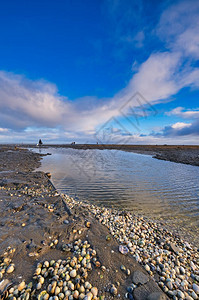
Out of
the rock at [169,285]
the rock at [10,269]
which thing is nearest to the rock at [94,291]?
the rock at [169,285]

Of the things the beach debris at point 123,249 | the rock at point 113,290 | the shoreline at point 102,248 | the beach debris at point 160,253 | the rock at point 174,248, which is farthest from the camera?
the rock at point 174,248

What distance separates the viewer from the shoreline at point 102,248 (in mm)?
2396

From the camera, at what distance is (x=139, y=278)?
2.54 meters

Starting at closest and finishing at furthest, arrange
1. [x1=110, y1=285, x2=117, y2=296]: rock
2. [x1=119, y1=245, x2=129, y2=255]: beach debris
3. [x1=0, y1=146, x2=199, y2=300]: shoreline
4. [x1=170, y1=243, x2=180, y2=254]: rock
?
[x1=110, y1=285, x2=117, y2=296]: rock, [x1=0, y1=146, x2=199, y2=300]: shoreline, [x1=119, y1=245, x2=129, y2=255]: beach debris, [x1=170, y1=243, x2=180, y2=254]: rock

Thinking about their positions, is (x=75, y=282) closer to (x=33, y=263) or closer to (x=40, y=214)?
(x=33, y=263)

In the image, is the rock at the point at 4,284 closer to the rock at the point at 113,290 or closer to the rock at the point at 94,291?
the rock at the point at 94,291

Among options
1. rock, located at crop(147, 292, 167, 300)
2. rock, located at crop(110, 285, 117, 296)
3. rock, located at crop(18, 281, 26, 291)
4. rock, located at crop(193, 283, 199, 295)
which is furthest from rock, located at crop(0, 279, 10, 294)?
rock, located at crop(193, 283, 199, 295)

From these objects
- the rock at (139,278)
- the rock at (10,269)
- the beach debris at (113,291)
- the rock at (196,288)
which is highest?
the rock at (10,269)

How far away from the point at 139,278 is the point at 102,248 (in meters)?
1.01

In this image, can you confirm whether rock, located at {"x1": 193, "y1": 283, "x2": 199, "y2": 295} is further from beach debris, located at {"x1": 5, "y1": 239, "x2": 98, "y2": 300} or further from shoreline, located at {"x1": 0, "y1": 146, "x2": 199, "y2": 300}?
beach debris, located at {"x1": 5, "y1": 239, "x2": 98, "y2": 300}

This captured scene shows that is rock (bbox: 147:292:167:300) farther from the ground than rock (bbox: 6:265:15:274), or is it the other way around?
rock (bbox: 6:265:15:274)

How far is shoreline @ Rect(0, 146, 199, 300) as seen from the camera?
2.40 meters

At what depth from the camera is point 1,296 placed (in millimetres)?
1979

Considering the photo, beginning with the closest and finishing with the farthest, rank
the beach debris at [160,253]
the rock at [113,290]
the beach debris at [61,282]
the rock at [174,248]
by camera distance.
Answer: the beach debris at [61,282] → the rock at [113,290] → the beach debris at [160,253] → the rock at [174,248]
